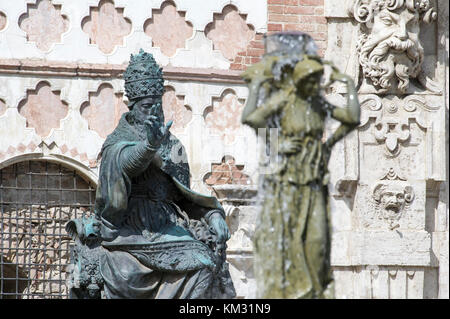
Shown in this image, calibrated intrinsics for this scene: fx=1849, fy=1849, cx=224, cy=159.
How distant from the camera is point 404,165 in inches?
595

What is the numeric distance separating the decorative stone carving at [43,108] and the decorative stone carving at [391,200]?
103 inches

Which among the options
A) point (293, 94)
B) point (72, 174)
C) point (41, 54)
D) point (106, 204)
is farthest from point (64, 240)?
point (293, 94)

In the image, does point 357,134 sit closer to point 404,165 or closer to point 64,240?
point 404,165

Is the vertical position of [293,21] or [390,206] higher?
[293,21]

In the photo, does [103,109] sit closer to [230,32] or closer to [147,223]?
[230,32]

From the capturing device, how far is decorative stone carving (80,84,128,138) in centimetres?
1488

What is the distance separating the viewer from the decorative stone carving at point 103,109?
48.8 ft

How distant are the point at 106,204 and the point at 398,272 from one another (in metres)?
3.53

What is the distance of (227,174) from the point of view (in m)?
15.1

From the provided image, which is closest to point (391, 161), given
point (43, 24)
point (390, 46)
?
point (390, 46)

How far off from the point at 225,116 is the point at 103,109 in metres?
1.03

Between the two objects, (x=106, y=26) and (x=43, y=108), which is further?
(x=106, y=26)

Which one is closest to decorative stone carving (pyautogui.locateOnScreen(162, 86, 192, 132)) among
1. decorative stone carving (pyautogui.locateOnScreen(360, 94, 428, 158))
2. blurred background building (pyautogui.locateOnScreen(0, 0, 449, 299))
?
blurred background building (pyautogui.locateOnScreen(0, 0, 449, 299))

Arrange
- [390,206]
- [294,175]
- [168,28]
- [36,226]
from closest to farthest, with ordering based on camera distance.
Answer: [294,175]
[36,226]
[390,206]
[168,28]
